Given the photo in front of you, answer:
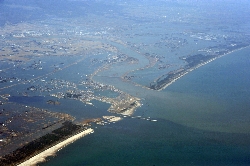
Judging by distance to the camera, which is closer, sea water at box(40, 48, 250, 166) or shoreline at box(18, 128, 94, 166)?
shoreline at box(18, 128, 94, 166)

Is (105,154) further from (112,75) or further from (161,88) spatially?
(112,75)

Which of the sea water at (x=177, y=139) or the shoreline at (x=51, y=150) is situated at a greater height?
the shoreline at (x=51, y=150)

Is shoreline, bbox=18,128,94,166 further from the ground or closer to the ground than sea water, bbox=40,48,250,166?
further from the ground

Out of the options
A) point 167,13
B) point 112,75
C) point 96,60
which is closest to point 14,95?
point 112,75

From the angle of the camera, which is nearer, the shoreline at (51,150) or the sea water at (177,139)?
the shoreline at (51,150)
